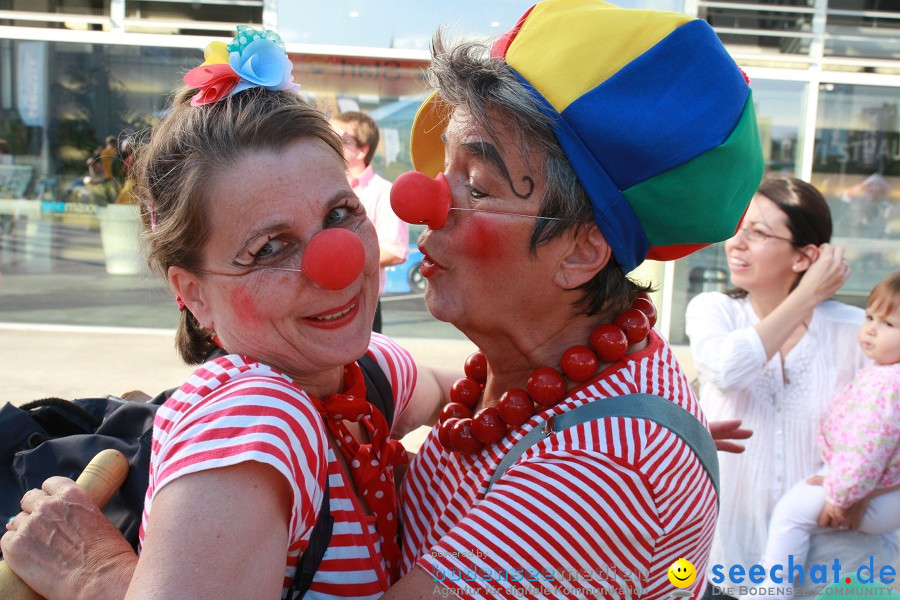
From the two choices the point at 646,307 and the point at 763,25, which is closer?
the point at 646,307

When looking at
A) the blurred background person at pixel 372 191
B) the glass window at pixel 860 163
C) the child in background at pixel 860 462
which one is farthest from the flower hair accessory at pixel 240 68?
the glass window at pixel 860 163

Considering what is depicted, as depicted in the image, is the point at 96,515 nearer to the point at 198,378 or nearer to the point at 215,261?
the point at 198,378

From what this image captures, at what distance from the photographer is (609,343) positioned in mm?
1448

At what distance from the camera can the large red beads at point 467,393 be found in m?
1.73

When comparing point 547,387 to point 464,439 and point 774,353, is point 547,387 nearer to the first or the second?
point 464,439

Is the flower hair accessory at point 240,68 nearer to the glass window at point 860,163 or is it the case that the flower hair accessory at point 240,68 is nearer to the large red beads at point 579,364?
the large red beads at point 579,364

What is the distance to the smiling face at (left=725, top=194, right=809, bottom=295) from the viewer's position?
3.09 meters

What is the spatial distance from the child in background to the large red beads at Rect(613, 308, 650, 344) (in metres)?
1.68

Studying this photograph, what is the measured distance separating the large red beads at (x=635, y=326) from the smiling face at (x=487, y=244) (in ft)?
0.46

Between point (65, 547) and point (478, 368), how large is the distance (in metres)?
0.88

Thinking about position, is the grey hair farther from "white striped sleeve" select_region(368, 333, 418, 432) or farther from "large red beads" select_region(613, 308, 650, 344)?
"white striped sleeve" select_region(368, 333, 418, 432)

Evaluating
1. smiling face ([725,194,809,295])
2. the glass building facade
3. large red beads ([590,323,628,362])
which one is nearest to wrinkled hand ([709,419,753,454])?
large red beads ([590,323,628,362])

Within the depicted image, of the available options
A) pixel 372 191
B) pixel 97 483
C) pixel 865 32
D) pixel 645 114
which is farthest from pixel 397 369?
pixel 865 32

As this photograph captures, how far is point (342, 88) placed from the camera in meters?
7.35
